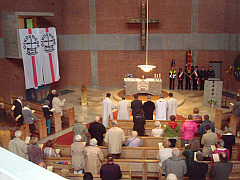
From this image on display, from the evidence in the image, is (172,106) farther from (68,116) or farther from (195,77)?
(195,77)

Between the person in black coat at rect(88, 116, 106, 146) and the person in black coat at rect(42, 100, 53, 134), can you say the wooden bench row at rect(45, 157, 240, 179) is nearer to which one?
the person in black coat at rect(88, 116, 106, 146)

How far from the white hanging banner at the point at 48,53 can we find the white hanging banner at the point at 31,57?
377 millimetres

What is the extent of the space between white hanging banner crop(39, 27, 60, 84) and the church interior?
2.2 inches

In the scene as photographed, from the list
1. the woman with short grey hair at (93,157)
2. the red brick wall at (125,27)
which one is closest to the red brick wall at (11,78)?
the red brick wall at (125,27)

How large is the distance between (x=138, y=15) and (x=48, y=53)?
19.5 feet

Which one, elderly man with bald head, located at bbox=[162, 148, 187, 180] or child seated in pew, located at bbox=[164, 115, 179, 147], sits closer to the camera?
elderly man with bald head, located at bbox=[162, 148, 187, 180]

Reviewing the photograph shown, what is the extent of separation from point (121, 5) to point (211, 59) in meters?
6.54

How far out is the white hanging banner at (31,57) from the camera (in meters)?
13.0

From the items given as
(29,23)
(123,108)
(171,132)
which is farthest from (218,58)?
(29,23)

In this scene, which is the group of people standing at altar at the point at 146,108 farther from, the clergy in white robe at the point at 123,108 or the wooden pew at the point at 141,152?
the wooden pew at the point at 141,152

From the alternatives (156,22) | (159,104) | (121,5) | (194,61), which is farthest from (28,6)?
(194,61)

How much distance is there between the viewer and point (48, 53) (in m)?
14.6

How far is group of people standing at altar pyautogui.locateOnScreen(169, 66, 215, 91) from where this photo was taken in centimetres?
Result: 1606

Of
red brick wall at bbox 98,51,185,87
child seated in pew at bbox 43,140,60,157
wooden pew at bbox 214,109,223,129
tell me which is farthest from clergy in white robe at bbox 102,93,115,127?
red brick wall at bbox 98,51,185,87
